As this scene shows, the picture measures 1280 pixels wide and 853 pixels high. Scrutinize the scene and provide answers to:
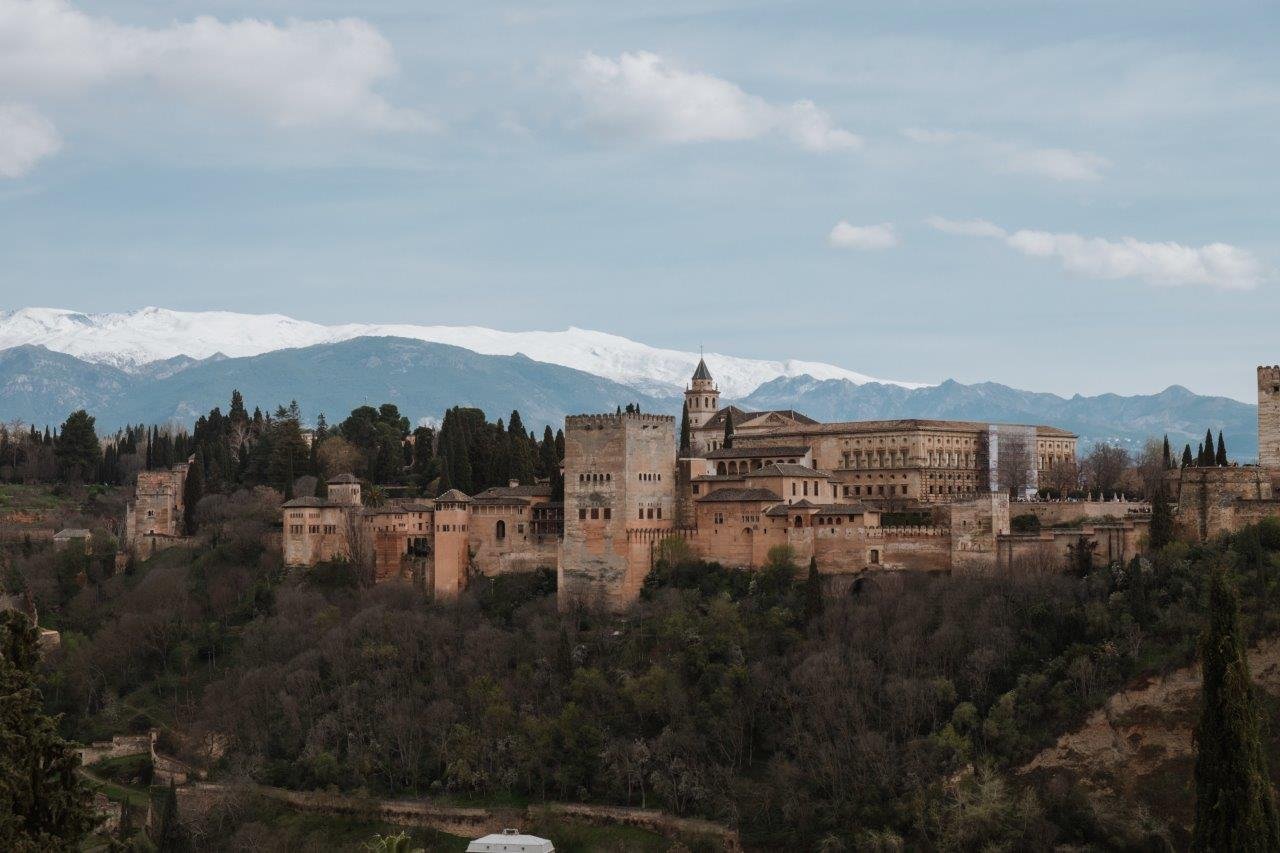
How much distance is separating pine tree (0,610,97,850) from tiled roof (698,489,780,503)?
1199 inches

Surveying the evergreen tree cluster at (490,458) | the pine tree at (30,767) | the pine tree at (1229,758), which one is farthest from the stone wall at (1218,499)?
the pine tree at (30,767)

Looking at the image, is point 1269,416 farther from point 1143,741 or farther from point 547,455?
point 547,455

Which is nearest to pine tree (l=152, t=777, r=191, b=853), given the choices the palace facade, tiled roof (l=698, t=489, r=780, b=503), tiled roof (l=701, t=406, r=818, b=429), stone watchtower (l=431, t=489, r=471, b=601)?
stone watchtower (l=431, t=489, r=471, b=601)

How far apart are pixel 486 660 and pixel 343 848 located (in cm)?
791

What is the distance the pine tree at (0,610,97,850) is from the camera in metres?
22.7

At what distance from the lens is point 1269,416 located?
5131 centimetres

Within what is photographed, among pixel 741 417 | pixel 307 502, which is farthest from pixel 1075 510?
pixel 307 502

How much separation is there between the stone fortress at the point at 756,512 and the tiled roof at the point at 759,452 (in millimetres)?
64

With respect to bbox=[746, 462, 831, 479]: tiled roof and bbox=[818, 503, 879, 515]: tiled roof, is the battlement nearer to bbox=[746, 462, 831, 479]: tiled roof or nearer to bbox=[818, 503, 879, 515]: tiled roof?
bbox=[746, 462, 831, 479]: tiled roof

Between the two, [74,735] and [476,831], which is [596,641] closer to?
[476,831]

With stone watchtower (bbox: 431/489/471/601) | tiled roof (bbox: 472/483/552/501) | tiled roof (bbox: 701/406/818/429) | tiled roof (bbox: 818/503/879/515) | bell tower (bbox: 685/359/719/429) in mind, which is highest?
bell tower (bbox: 685/359/719/429)

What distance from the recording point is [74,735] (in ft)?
176

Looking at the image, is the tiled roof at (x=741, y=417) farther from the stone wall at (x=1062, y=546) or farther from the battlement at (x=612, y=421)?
the stone wall at (x=1062, y=546)

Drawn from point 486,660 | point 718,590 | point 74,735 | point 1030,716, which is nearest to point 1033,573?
point 1030,716
